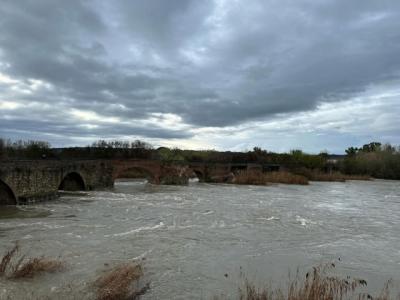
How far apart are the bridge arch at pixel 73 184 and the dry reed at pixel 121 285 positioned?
31.7m

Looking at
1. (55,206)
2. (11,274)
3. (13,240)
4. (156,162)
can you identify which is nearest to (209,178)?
(156,162)

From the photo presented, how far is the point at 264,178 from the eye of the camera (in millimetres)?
62094

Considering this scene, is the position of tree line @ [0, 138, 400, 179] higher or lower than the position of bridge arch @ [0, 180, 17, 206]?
higher

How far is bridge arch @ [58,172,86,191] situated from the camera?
136 feet

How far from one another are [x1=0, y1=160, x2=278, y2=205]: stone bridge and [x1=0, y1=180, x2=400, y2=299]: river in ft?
6.04

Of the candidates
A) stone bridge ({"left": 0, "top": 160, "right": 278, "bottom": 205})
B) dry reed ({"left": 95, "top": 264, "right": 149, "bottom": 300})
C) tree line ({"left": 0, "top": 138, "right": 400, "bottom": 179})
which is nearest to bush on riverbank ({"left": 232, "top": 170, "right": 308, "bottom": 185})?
stone bridge ({"left": 0, "top": 160, "right": 278, "bottom": 205})

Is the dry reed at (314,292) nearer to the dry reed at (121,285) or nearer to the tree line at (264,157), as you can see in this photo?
the dry reed at (121,285)

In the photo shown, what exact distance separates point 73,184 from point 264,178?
2983 cm

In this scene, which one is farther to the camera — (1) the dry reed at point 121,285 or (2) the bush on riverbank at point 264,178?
(2) the bush on riverbank at point 264,178

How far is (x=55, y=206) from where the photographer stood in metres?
28.5

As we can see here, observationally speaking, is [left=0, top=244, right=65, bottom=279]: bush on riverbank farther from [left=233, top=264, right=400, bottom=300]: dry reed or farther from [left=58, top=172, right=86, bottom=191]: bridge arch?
[left=58, top=172, right=86, bottom=191]: bridge arch

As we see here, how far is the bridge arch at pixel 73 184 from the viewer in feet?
136

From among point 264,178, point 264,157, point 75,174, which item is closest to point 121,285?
point 75,174

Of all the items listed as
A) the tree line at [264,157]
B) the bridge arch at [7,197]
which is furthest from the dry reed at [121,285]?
the tree line at [264,157]
